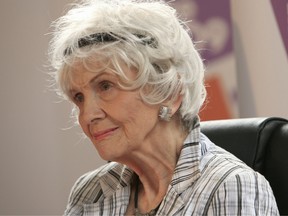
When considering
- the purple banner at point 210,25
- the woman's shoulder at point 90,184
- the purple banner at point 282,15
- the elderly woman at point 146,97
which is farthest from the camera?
the purple banner at point 210,25

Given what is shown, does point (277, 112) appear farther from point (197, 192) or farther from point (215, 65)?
point (197, 192)

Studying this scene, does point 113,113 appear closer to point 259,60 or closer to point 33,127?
point 259,60

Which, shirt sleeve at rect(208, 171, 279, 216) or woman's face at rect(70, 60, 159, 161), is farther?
woman's face at rect(70, 60, 159, 161)

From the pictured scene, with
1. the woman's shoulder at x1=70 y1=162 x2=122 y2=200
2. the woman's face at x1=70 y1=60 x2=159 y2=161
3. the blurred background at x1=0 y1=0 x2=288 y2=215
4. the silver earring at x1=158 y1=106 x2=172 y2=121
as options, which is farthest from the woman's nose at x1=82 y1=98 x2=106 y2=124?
the blurred background at x1=0 y1=0 x2=288 y2=215

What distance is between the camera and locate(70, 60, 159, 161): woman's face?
127 centimetres

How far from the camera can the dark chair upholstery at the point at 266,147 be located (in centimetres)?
128

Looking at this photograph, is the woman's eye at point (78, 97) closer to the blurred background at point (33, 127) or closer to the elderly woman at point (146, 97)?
the elderly woman at point (146, 97)

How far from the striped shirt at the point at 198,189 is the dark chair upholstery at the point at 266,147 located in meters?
0.08

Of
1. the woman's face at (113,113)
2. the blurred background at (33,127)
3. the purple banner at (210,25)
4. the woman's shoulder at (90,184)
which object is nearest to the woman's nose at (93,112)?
the woman's face at (113,113)

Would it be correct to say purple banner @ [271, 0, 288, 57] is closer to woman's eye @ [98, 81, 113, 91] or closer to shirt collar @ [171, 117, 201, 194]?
shirt collar @ [171, 117, 201, 194]

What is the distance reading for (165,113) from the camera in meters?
1.30

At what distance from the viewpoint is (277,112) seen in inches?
84.4

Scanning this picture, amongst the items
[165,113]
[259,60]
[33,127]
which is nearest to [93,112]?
[165,113]

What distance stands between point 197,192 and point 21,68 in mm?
A: 1610
